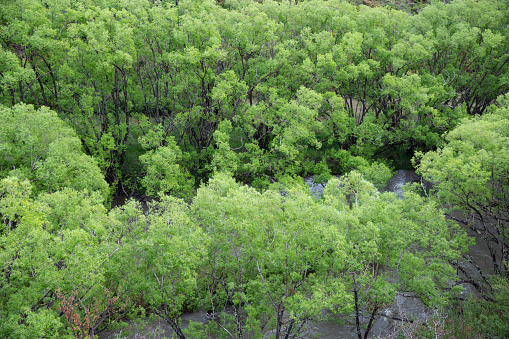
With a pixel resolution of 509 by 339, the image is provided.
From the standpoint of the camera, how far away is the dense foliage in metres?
16.9

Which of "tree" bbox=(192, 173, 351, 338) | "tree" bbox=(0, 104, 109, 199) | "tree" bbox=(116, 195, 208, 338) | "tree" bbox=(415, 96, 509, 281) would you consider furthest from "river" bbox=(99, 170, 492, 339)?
"tree" bbox=(0, 104, 109, 199)

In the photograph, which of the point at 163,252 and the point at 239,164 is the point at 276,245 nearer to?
the point at 163,252

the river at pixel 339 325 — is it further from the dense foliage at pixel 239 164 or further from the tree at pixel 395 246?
the tree at pixel 395 246

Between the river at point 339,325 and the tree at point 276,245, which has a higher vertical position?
the tree at point 276,245

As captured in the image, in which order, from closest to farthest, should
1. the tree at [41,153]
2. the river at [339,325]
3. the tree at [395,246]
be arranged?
1. the tree at [395,246]
2. the river at [339,325]
3. the tree at [41,153]

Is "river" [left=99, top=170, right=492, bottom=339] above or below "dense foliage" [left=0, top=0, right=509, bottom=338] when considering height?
below

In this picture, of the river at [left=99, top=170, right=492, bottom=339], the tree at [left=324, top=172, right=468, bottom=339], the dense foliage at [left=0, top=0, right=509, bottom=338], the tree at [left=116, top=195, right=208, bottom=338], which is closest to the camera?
the tree at [left=116, top=195, right=208, bottom=338]

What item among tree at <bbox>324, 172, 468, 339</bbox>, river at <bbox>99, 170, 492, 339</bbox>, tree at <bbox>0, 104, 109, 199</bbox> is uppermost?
tree at <bbox>0, 104, 109, 199</bbox>

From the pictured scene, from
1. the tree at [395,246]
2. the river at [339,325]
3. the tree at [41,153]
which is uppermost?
the tree at [41,153]

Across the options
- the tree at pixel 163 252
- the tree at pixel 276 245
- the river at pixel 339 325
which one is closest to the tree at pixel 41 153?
the tree at pixel 163 252

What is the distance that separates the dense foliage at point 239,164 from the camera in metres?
16.9

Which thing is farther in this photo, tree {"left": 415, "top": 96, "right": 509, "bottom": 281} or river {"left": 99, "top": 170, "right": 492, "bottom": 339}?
river {"left": 99, "top": 170, "right": 492, "bottom": 339}

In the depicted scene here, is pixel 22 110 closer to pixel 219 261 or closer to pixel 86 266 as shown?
pixel 86 266

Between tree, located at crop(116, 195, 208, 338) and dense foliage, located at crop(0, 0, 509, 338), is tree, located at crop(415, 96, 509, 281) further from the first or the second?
tree, located at crop(116, 195, 208, 338)
